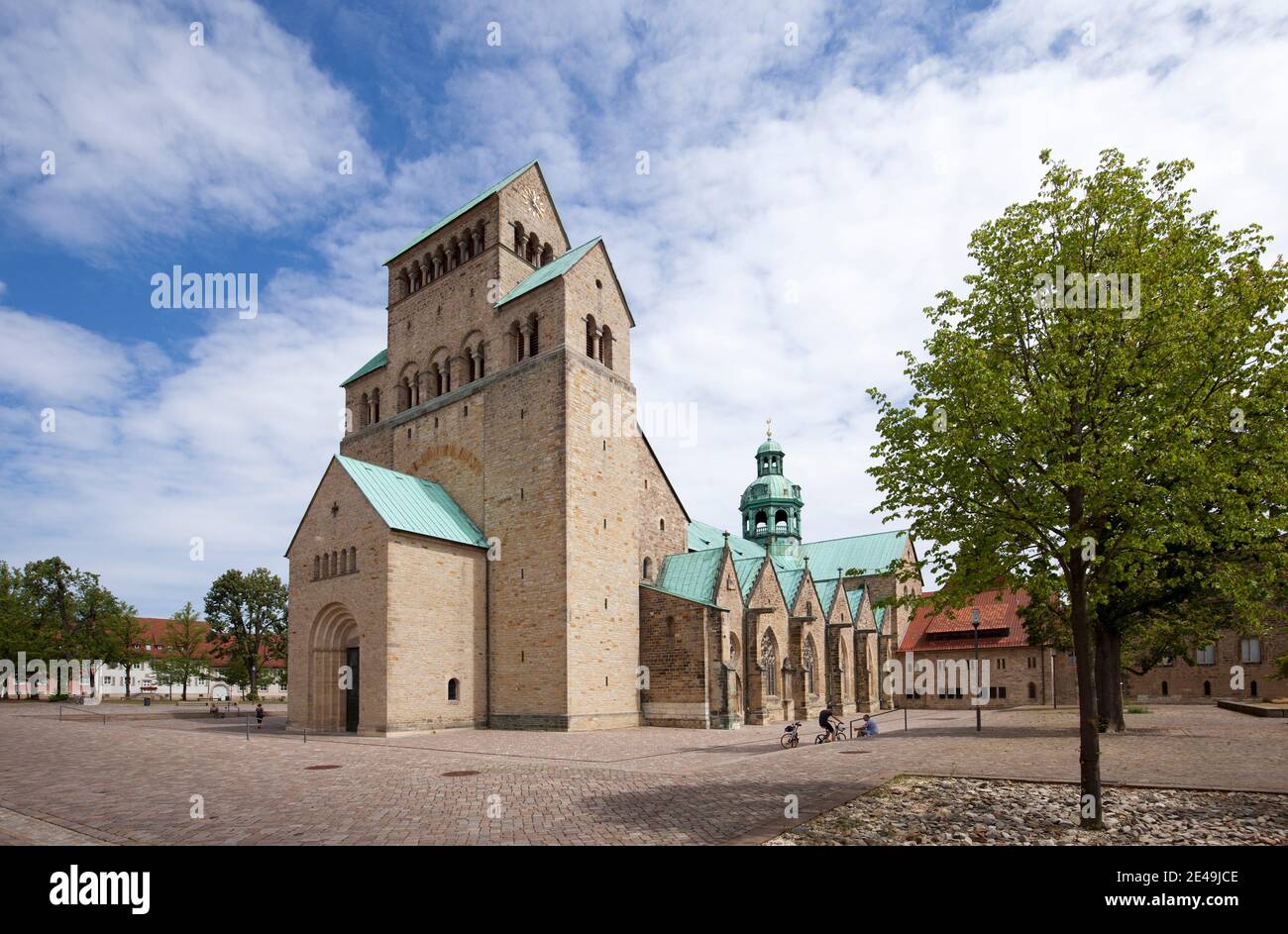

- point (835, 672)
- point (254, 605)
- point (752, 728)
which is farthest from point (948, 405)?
point (254, 605)

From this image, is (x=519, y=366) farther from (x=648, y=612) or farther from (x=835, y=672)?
(x=835, y=672)

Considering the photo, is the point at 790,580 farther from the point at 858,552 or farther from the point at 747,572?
the point at 858,552

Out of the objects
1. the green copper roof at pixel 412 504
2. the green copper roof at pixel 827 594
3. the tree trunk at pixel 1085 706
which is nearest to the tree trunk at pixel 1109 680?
the tree trunk at pixel 1085 706

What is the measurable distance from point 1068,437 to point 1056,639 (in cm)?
3259

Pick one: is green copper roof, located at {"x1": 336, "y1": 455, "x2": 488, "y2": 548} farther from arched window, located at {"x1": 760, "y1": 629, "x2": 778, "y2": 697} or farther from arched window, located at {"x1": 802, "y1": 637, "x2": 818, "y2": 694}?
arched window, located at {"x1": 802, "y1": 637, "x2": 818, "y2": 694}

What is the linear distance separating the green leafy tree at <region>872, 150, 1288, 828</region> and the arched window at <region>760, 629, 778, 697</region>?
29.4 meters

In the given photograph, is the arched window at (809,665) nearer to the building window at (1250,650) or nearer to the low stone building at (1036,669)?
the low stone building at (1036,669)

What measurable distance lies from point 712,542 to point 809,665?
36.8 ft

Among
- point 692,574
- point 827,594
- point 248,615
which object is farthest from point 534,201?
point 248,615

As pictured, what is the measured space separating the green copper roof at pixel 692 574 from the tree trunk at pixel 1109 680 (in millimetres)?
16331

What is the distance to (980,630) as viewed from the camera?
5797cm

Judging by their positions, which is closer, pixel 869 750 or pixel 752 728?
pixel 869 750

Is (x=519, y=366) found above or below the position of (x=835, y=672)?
above

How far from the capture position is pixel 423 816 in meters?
12.5
